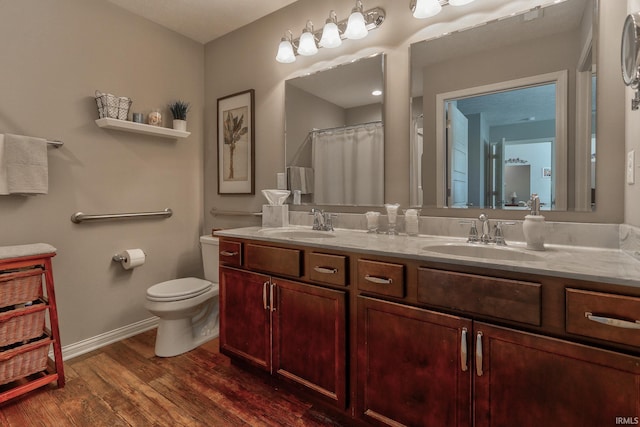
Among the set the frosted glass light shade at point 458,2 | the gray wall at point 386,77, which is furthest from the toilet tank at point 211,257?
the frosted glass light shade at point 458,2

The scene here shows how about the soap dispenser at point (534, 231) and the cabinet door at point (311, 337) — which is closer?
the soap dispenser at point (534, 231)

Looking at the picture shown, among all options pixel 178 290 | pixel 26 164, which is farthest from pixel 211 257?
pixel 26 164

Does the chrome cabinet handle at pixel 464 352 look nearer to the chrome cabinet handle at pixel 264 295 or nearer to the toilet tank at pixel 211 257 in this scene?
the chrome cabinet handle at pixel 264 295

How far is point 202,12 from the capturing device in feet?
7.79

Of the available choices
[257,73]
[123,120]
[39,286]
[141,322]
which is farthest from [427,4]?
[141,322]

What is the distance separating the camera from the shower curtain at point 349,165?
195cm

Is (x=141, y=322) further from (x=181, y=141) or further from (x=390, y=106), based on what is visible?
(x=390, y=106)

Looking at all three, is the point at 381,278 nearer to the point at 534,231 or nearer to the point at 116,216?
the point at 534,231

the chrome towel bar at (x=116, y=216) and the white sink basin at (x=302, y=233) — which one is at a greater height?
the chrome towel bar at (x=116, y=216)

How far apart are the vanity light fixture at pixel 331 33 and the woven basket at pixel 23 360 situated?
7.30ft

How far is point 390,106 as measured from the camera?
1883 mm

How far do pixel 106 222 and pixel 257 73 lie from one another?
62.8 inches

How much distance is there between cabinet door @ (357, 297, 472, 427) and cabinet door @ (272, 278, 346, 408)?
10cm

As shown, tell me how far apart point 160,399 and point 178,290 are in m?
0.68
